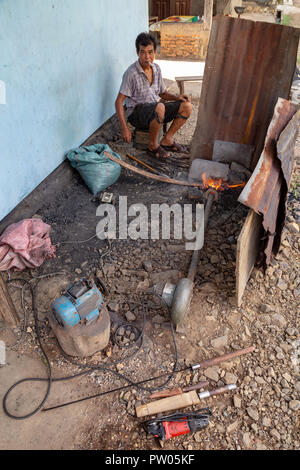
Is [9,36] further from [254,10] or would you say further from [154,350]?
[254,10]

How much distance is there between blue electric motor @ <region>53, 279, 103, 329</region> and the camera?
2551mm

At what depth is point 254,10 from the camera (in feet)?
48.2

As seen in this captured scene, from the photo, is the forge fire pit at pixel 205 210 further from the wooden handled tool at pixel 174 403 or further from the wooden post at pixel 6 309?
the wooden post at pixel 6 309

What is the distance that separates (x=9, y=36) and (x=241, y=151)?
3.18 metres

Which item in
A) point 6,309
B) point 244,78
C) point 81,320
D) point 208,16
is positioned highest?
point 208,16

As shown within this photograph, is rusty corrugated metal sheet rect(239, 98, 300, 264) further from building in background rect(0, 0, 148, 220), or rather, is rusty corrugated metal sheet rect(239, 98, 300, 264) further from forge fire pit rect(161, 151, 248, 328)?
building in background rect(0, 0, 148, 220)

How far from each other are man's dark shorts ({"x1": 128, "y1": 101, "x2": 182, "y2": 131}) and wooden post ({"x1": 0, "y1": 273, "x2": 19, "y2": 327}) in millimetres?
3508

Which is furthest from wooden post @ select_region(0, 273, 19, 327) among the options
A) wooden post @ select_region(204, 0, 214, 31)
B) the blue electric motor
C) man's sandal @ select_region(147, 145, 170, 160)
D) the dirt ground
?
wooden post @ select_region(204, 0, 214, 31)

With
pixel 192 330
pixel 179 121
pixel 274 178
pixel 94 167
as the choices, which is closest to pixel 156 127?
pixel 179 121

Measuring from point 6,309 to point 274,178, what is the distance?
2.77 meters

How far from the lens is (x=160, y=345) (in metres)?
2.99

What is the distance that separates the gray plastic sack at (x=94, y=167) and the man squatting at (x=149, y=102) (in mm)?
767

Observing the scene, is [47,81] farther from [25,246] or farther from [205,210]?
[205,210]

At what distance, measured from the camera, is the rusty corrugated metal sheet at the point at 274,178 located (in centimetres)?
285
